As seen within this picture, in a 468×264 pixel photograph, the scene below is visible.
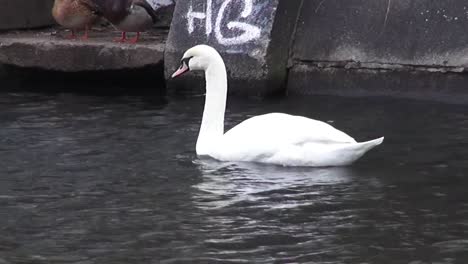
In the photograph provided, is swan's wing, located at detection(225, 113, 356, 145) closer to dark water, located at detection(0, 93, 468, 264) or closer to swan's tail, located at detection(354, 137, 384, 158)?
swan's tail, located at detection(354, 137, 384, 158)

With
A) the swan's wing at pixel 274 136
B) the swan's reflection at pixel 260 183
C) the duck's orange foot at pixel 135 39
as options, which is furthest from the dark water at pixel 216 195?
the duck's orange foot at pixel 135 39

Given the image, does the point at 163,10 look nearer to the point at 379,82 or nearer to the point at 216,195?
the point at 379,82

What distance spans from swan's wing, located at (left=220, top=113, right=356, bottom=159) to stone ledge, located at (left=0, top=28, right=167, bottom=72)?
10.9 ft

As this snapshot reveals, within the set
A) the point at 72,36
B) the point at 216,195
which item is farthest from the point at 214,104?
the point at 72,36

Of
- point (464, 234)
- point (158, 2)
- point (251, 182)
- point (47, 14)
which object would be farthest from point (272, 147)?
point (47, 14)

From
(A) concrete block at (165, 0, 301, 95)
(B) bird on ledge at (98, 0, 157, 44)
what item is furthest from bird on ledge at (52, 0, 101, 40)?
(A) concrete block at (165, 0, 301, 95)

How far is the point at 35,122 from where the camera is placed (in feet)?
33.3

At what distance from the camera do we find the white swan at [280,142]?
825 cm

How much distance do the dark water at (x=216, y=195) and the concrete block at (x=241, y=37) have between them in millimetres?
860

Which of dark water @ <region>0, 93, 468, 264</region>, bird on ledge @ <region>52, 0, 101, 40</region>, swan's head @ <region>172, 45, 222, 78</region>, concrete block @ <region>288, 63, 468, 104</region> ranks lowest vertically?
dark water @ <region>0, 93, 468, 264</region>

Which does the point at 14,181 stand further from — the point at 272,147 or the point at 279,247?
the point at 279,247

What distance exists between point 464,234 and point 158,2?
23.1 feet

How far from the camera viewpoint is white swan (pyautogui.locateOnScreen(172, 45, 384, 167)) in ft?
27.1

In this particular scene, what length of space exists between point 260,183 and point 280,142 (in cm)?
59
